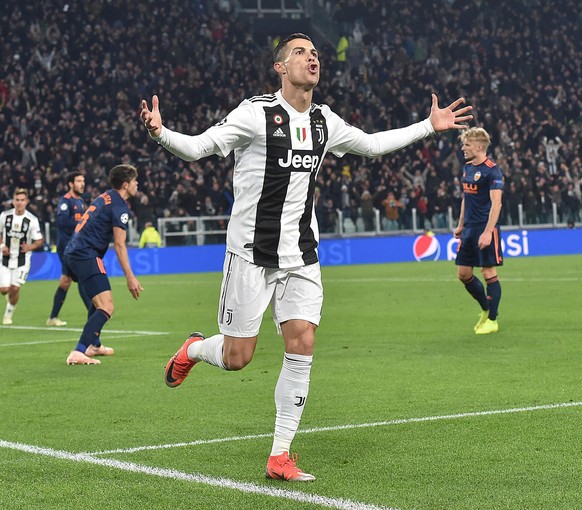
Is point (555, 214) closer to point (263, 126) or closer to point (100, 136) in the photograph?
point (100, 136)

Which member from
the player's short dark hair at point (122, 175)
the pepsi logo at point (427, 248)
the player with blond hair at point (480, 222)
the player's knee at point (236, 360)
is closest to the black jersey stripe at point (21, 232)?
the player's short dark hair at point (122, 175)

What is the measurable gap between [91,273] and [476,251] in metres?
4.37

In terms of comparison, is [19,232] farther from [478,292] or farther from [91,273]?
[478,292]

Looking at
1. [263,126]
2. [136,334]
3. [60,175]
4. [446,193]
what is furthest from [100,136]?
[263,126]

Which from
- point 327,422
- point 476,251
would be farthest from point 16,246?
point 327,422

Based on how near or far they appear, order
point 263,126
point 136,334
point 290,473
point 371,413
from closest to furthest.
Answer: point 290,473 → point 263,126 → point 371,413 → point 136,334

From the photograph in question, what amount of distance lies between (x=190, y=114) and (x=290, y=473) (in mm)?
31912

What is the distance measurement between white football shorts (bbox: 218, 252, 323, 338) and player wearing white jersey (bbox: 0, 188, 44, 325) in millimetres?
11478

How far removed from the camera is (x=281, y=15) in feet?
143

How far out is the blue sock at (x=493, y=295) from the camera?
42.2 feet

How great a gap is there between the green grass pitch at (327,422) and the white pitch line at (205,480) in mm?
12

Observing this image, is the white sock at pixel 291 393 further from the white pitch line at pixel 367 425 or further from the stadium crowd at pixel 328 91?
the stadium crowd at pixel 328 91

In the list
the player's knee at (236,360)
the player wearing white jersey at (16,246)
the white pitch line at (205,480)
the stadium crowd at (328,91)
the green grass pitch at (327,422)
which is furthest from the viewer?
the stadium crowd at (328,91)

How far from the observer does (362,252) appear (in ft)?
106
